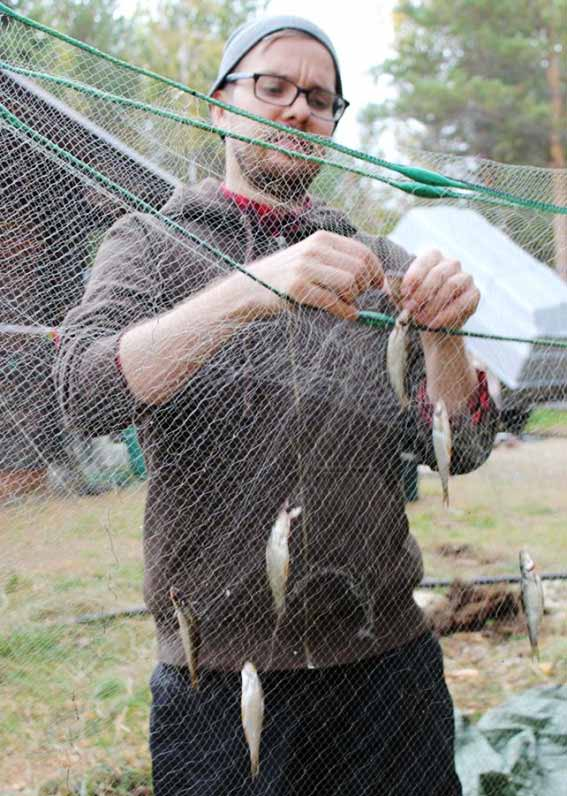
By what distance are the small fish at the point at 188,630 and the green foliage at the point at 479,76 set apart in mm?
18989

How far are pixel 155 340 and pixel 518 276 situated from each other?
1232 mm

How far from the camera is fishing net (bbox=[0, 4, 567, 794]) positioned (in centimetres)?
178

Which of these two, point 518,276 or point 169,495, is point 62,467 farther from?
point 518,276

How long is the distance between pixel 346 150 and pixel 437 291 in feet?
1.20

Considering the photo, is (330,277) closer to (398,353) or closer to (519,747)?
(398,353)

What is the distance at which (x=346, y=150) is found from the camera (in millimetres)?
1942

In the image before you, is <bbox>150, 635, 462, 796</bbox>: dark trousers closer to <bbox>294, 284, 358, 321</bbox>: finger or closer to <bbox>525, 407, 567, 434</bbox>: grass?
<bbox>294, 284, 358, 321</bbox>: finger

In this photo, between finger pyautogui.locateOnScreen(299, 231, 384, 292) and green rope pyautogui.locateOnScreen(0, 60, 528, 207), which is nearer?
finger pyautogui.locateOnScreen(299, 231, 384, 292)

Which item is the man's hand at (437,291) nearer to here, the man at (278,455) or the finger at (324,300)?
the man at (278,455)

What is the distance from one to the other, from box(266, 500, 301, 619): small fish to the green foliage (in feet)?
62.1

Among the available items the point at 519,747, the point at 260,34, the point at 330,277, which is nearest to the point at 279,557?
the point at 330,277

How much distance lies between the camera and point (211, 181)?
6.40 feet

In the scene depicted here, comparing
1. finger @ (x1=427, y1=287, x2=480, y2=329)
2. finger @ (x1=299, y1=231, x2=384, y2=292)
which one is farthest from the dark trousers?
finger @ (x1=299, y1=231, x2=384, y2=292)

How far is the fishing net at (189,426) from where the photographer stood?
178cm
